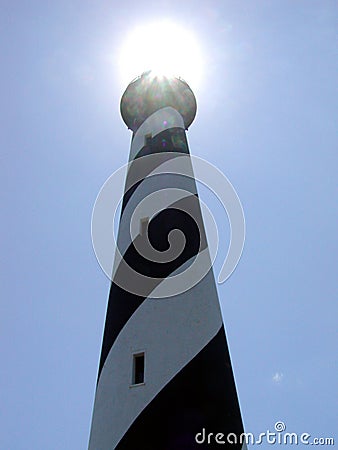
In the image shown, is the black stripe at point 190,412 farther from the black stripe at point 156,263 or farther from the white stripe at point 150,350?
the black stripe at point 156,263

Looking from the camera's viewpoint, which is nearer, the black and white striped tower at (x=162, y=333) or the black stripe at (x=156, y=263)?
the black and white striped tower at (x=162, y=333)

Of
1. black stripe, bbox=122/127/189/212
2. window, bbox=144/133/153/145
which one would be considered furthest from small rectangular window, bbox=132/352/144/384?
window, bbox=144/133/153/145

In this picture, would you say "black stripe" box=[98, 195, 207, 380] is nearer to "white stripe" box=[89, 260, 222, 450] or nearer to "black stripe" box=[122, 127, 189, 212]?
"white stripe" box=[89, 260, 222, 450]

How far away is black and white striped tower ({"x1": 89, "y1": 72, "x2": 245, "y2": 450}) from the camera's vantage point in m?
6.90

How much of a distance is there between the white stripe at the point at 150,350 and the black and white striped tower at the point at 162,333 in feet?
0.05

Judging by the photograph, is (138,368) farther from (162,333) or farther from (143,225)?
(143,225)

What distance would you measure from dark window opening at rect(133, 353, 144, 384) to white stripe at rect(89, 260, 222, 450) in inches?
3.3

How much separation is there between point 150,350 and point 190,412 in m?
1.18

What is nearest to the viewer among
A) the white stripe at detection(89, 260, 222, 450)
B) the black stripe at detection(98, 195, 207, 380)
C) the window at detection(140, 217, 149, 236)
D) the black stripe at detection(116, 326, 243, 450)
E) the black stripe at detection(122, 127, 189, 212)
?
the black stripe at detection(116, 326, 243, 450)

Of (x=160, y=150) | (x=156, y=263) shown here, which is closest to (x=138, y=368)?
(x=156, y=263)

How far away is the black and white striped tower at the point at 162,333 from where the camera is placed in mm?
6903

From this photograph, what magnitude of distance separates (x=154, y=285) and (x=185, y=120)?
208 inches

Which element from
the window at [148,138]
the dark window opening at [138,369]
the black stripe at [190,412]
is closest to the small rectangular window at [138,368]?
the dark window opening at [138,369]

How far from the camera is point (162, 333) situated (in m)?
7.78
